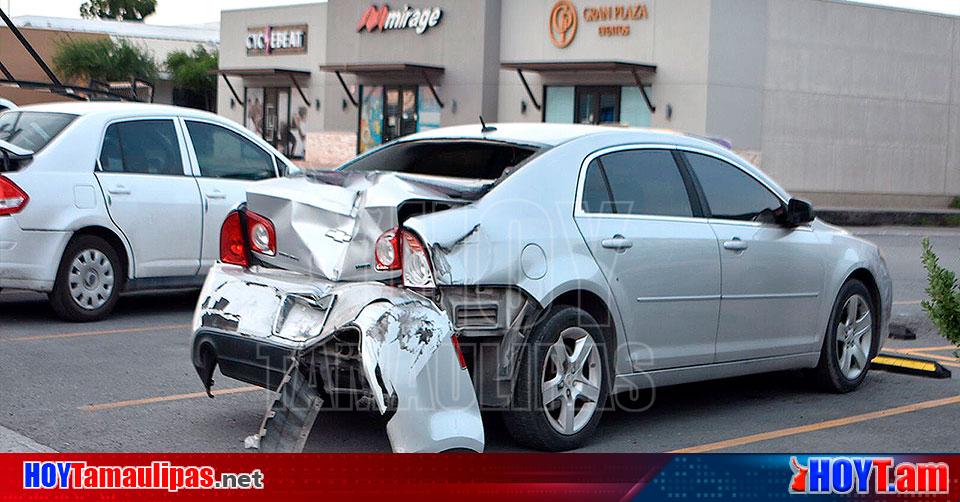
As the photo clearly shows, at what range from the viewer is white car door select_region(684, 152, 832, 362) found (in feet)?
22.4

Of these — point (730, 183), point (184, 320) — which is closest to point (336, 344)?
point (730, 183)

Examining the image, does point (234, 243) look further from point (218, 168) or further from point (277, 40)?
point (277, 40)

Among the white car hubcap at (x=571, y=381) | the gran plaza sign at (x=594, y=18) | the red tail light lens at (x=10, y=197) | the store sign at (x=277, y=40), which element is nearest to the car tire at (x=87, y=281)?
the red tail light lens at (x=10, y=197)

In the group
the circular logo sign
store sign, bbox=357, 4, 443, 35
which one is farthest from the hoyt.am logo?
store sign, bbox=357, 4, 443, 35

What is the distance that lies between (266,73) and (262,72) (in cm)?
14

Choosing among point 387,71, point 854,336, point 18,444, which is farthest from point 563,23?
point 18,444

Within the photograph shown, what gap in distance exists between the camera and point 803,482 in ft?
17.0

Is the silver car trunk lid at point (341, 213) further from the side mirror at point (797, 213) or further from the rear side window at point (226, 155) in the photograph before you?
the rear side window at point (226, 155)

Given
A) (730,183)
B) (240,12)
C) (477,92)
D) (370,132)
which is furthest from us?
(240,12)

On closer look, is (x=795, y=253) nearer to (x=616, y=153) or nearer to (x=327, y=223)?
(x=616, y=153)

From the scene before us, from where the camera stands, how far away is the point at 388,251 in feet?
18.1

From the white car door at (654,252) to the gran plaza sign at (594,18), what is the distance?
23263 millimetres

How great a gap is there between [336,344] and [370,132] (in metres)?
31.3

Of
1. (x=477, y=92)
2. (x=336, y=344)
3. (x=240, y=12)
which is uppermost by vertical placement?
(x=240, y=12)
